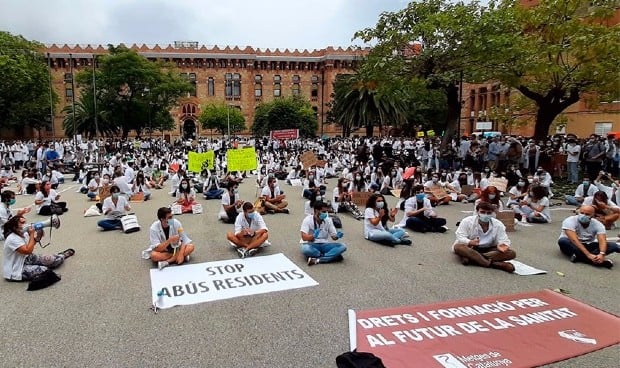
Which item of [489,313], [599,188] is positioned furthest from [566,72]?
[489,313]

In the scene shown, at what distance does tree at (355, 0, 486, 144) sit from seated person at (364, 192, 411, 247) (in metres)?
10.4

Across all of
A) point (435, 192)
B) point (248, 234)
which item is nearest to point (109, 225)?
point (248, 234)

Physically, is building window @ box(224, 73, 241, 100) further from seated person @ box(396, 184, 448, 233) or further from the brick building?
seated person @ box(396, 184, 448, 233)

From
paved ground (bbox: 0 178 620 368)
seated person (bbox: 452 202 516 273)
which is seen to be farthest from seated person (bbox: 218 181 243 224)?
seated person (bbox: 452 202 516 273)

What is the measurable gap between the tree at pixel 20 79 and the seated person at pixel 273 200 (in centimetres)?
3343

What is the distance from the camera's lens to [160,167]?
79.5ft

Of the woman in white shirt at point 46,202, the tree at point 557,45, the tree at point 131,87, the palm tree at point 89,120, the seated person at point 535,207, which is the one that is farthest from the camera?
the palm tree at point 89,120

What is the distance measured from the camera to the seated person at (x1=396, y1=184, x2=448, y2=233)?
10172 mm

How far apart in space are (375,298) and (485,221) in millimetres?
2679

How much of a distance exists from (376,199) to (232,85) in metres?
64.1

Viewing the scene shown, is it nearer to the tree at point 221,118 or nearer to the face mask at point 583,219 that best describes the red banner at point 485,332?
the face mask at point 583,219

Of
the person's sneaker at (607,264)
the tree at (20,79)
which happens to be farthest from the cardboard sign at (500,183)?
the tree at (20,79)

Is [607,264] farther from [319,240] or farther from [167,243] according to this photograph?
[167,243]

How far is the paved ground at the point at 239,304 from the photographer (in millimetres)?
4617
